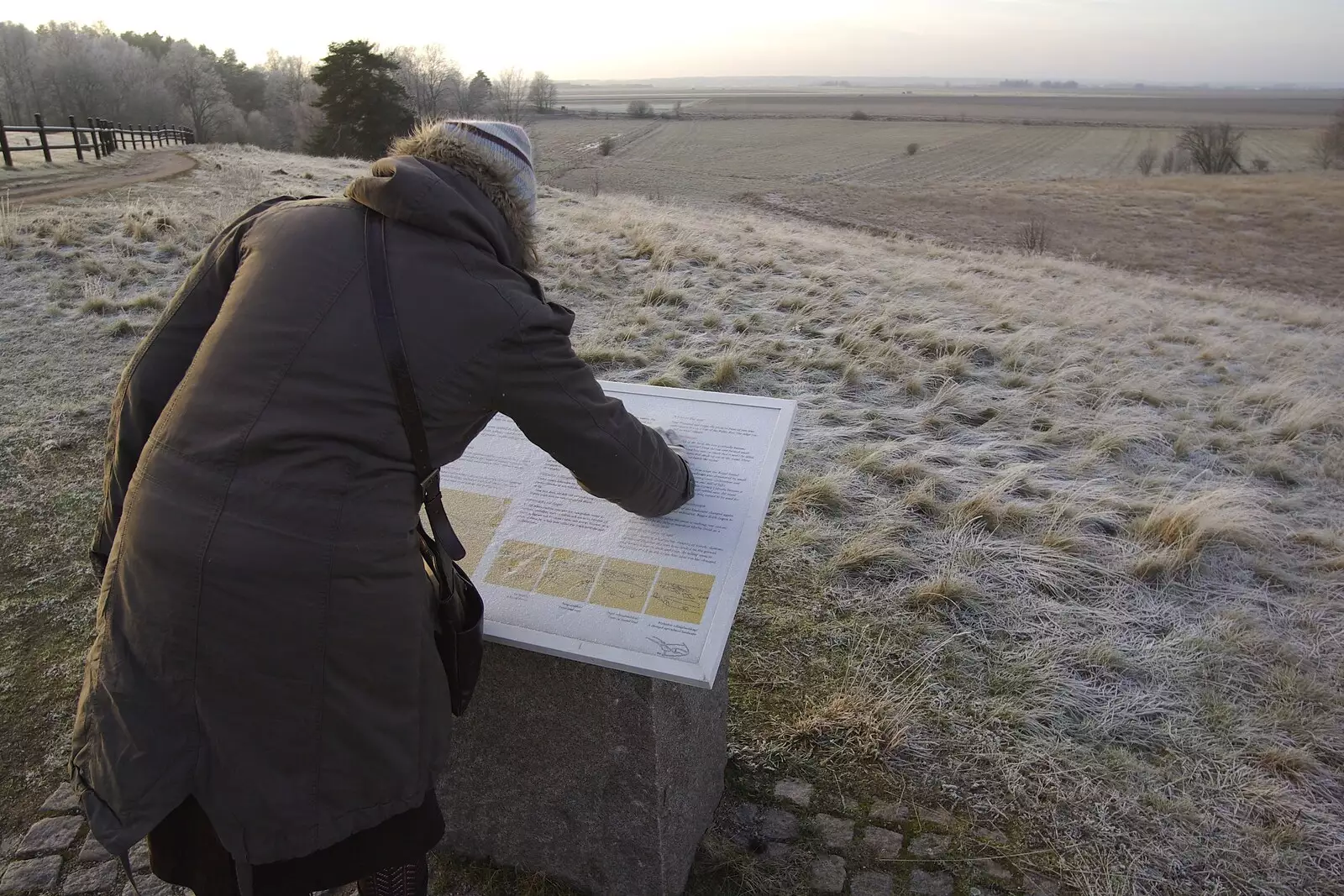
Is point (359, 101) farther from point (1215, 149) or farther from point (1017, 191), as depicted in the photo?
point (1215, 149)

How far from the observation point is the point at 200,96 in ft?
196

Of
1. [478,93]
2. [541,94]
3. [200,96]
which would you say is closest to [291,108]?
[200,96]

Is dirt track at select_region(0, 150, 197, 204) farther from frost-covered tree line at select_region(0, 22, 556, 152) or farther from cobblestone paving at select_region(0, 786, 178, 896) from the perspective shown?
frost-covered tree line at select_region(0, 22, 556, 152)

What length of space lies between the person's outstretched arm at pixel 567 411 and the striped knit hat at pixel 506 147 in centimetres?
29

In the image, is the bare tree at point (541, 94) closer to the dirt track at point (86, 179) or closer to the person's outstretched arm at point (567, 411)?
the dirt track at point (86, 179)

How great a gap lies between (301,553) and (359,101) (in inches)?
1448

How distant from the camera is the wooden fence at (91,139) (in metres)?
18.5

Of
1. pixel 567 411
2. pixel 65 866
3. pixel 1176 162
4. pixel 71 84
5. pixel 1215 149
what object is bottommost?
pixel 65 866

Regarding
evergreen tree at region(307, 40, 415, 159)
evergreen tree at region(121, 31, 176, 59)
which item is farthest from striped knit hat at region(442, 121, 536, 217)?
evergreen tree at region(121, 31, 176, 59)

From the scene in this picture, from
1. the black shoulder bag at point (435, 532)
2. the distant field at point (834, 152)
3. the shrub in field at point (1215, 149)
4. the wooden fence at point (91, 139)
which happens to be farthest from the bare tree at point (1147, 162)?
the black shoulder bag at point (435, 532)

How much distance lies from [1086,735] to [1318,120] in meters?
121

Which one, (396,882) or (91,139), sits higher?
(91,139)

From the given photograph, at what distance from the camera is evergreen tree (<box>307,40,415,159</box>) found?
106ft

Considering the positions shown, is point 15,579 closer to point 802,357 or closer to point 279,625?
point 279,625
